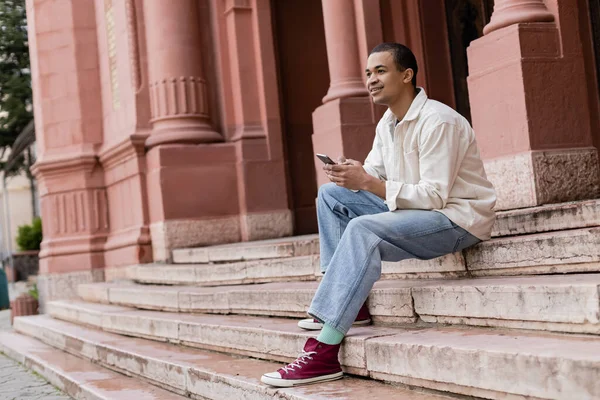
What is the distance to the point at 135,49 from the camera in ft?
30.7

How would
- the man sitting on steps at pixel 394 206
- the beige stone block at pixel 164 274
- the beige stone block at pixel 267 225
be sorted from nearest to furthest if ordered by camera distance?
the man sitting on steps at pixel 394 206, the beige stone block at pixel 164 274, the beige stone block at pixel 267 225

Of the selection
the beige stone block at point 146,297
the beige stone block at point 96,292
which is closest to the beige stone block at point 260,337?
the beige stone block at point 146,297

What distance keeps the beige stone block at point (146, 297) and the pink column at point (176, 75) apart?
1769 mm

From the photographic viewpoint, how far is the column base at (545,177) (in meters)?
4.93

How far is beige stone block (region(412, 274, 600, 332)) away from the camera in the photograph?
3.00 m

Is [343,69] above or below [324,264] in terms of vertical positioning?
above

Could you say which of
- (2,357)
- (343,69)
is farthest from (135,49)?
(2,357)

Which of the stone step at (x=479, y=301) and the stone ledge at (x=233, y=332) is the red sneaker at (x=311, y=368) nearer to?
the stone ledge at (x=233, y=332)

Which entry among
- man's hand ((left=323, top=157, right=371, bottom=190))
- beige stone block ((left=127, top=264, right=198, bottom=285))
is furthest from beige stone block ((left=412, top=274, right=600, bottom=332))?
beige stone block ((left=127, top=264, right=198, bottom=285))

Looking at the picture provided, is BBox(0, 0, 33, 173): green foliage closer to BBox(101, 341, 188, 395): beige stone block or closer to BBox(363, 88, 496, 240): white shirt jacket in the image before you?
BBox(101, 341, 188, 395): beige stone block

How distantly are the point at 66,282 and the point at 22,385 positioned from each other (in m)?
4.06

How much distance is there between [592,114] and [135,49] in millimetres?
5632

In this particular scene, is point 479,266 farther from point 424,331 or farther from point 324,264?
point 324,264

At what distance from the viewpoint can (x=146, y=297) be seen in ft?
24.1
